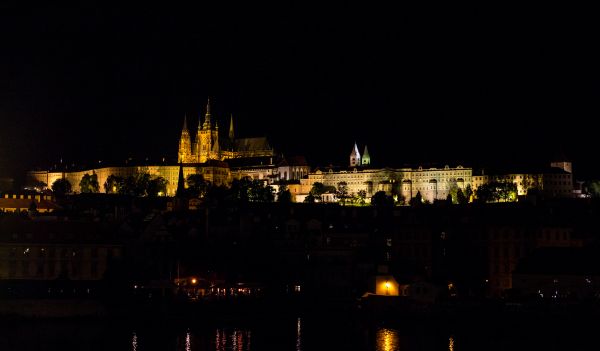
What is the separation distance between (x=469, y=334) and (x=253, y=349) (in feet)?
33.4

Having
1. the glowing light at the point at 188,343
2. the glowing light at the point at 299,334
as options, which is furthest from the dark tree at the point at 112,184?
the glowing light at the point at 188,343

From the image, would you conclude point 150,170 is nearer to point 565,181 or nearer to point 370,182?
point 370,182

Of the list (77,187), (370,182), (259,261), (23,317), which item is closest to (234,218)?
(259,261)

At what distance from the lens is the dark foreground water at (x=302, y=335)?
3959cm

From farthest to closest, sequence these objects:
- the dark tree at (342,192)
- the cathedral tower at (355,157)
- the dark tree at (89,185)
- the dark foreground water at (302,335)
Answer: the cathedral tower at (355,157), the dark tree at (89,185), the dark tree at (342,192), the dark foreground water at (302,335)

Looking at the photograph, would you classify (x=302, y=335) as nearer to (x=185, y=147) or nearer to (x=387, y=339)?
(x=387, y=339)

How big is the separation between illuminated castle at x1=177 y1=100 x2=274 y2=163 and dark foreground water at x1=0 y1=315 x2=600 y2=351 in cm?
13340

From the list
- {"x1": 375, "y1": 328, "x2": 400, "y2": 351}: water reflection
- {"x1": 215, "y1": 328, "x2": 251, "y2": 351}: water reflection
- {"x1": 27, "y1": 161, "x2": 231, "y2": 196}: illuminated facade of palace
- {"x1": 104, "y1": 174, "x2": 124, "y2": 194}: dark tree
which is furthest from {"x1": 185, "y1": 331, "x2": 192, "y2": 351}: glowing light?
{"x1": 27, "y1": 161, "x2": 231, "y2": 196}: illuminated facade of palace

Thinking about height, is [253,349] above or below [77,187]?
below

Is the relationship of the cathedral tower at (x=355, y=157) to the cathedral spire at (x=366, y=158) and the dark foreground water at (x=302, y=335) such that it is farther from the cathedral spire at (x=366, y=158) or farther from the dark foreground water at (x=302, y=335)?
the dark foreground water at (x=302, y=335)

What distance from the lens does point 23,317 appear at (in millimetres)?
44406

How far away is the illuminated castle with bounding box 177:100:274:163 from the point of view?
180 metres

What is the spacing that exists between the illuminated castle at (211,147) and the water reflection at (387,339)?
135 m

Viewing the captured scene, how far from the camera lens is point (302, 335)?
42.8 m
